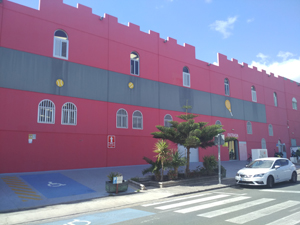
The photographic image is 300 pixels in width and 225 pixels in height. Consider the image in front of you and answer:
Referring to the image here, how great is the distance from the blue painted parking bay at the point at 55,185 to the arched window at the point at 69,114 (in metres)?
3.63

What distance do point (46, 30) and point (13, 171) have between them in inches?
366

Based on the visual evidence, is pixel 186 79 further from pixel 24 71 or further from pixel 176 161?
pixel 24 71

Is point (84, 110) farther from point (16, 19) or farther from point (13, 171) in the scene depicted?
point (16, 19)

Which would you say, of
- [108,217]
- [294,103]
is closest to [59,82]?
[108,217]

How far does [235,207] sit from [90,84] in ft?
44.0

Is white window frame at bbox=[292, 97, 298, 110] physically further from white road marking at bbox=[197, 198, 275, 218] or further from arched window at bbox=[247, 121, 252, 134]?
white road marking at bbox=[197, 198, 275, 218]

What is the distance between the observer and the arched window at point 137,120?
2004 centimetres

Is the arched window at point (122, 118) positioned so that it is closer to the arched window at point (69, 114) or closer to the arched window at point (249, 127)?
the arched window at point (69, 114)

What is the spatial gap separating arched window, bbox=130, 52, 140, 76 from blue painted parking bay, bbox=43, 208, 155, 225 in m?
14.3

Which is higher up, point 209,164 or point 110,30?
point 110,30

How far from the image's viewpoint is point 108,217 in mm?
7406

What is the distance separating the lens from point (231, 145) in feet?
94.7

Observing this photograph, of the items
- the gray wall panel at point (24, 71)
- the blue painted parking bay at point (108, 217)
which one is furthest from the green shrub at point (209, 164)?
the gray wall panel at point (24, 71)

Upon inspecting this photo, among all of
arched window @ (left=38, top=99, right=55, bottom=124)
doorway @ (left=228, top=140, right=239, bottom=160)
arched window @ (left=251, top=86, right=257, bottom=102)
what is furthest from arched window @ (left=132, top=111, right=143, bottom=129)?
arched window @ (left=251, top=86, right=257, bottom=102)
